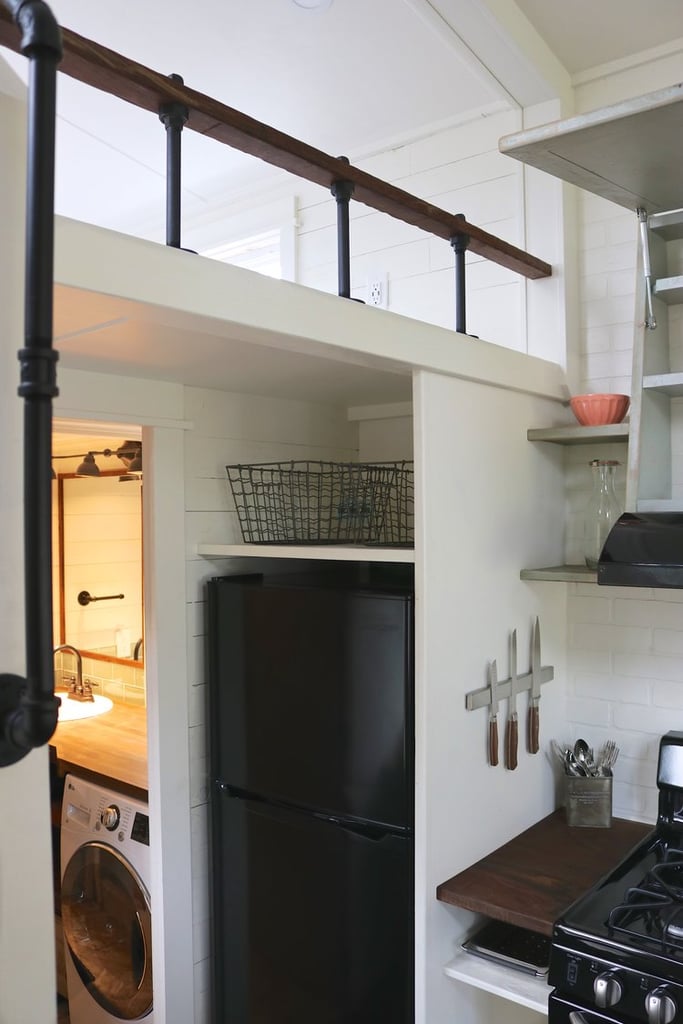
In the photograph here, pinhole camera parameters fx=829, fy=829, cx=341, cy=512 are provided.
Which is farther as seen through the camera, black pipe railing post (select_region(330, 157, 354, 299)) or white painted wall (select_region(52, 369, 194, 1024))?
white painted wall (select_region(52, 369, 194, 1024))

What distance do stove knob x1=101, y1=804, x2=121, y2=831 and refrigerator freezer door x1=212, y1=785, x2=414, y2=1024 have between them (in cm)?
48

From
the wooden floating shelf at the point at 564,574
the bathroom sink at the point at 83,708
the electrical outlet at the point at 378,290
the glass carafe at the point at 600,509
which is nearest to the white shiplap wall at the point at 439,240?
the electrical outlet at the point at 378,290

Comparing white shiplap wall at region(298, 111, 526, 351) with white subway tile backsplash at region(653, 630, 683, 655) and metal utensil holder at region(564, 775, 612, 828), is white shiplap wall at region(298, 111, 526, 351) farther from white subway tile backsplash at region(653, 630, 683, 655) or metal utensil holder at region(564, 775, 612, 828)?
metal utensil holder at region(564, 775, 612, 828)

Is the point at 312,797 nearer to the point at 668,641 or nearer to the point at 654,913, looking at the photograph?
the point at 654,913

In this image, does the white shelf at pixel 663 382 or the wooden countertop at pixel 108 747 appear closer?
the white shelf at pixel 663 382

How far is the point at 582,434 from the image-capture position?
81.6 inches

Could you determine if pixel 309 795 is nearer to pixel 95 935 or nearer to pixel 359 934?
pixel 359 934

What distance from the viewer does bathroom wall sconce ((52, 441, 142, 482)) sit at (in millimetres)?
3271

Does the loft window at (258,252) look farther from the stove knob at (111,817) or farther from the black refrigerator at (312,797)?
the stove knob at (111,817)

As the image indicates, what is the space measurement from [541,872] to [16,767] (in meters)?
1.39

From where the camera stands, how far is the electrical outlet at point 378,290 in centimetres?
267

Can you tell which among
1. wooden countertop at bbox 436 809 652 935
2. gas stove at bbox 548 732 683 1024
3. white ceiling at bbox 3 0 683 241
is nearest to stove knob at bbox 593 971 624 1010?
gas stove at bbox 548 732 683 1024

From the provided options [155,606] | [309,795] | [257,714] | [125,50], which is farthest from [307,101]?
[309,795]

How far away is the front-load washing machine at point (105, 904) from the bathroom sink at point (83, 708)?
0.64 meters
